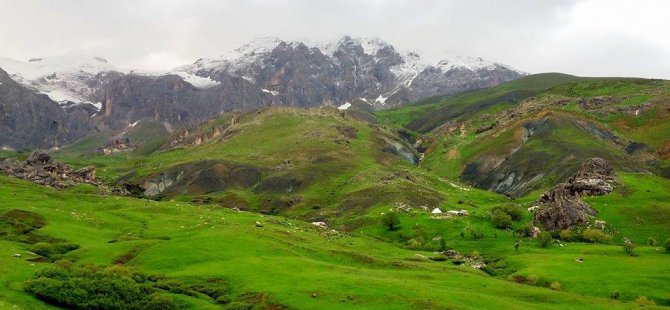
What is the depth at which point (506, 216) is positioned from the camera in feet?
404

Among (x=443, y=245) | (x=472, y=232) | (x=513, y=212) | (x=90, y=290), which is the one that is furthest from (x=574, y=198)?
(x=90, y=290)

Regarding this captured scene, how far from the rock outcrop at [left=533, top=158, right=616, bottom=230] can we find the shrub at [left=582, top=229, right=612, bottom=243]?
537cm

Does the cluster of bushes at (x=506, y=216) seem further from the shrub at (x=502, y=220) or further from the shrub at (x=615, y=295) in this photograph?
the shrub at (x=615, y=295)

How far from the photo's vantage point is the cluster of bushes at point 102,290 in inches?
2144

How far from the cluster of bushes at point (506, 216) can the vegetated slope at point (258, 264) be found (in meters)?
18.2

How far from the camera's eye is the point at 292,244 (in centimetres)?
9119

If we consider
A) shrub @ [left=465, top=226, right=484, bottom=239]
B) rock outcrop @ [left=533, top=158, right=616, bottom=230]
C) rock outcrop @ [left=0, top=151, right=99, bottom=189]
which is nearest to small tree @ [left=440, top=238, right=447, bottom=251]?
shrub @ [left=465, top=226, right=484, bottom=239]

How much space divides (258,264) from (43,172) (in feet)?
431

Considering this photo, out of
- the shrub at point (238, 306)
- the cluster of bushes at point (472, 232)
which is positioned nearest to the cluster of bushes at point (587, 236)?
the cluster of bushes at point (472, 232)

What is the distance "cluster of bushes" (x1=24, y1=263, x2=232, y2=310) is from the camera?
54.5m

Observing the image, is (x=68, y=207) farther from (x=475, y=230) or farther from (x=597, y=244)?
(x=597, y=244)

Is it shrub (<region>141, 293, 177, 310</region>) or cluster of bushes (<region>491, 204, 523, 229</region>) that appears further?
cluster of bushes (<region>491, 204, 523, 229</region>)

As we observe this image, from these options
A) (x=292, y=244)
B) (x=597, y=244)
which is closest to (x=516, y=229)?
(x=597, y=244)

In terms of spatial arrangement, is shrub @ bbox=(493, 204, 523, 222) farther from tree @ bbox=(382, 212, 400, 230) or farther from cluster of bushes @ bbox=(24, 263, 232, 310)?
cluster of bushes @ bbox=(24, 263, 232, 310)
